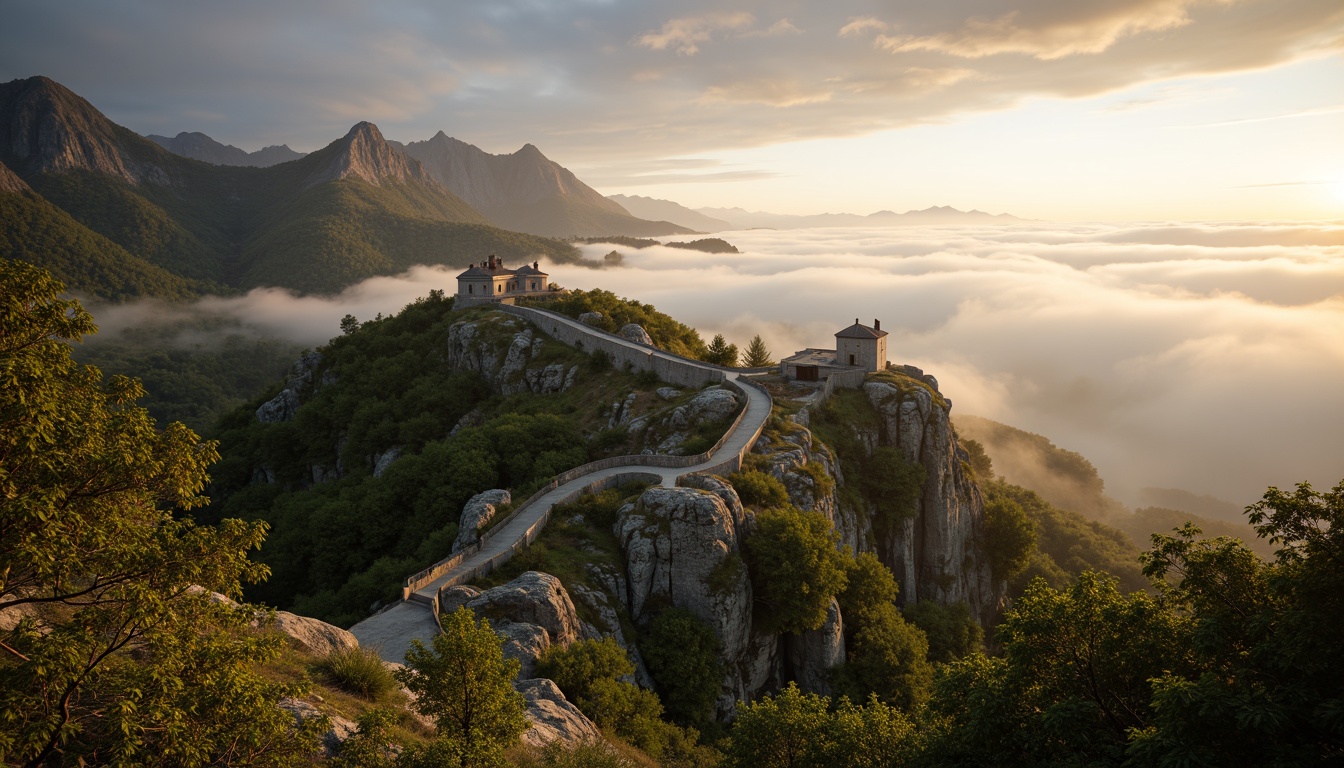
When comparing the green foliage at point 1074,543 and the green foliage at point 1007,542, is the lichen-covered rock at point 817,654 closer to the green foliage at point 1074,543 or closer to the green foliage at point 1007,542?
the green foliage at point 1007,542

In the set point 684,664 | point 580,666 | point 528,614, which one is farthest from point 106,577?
point 684,664

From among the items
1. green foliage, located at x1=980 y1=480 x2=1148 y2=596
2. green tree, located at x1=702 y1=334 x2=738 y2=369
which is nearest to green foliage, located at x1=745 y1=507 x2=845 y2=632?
green tree, located at x1=702 y1=334 x2=738 y2=369

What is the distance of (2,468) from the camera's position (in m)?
11.3

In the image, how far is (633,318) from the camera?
8738 cm

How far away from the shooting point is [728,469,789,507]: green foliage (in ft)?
142

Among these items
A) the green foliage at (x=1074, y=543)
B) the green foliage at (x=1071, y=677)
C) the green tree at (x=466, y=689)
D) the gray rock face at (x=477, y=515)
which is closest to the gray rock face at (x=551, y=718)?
the green tree at (x=466, y=689)

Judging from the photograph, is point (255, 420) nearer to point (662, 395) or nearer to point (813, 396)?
point (662, 395)

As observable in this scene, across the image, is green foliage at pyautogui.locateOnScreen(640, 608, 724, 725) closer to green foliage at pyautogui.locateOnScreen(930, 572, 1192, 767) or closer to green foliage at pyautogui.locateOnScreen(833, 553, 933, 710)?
green foliage at pyautogui.locateOnScreen(833, 553, 933, 710)

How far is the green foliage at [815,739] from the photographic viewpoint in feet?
72.2

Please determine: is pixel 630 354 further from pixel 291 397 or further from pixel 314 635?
pixel 291 397

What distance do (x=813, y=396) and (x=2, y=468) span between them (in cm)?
5473

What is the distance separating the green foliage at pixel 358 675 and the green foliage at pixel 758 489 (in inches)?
995

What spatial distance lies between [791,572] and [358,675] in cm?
2349

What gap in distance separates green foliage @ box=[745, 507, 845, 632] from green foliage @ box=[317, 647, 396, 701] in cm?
2246
